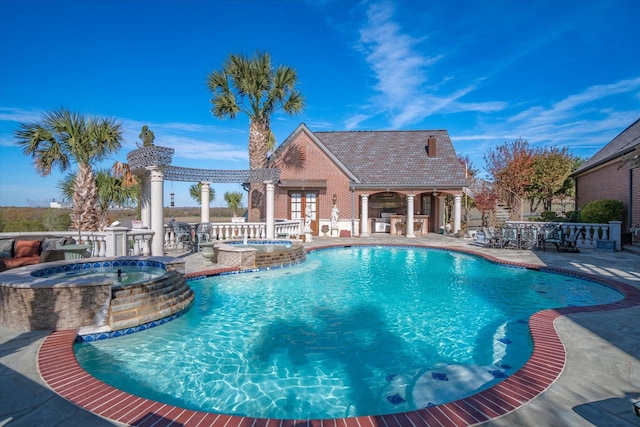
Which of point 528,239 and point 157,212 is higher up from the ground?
point 157,212

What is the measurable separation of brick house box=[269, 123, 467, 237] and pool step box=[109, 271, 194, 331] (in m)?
15.4

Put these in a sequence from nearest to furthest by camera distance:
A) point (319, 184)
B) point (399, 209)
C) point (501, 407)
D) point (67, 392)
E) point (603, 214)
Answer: point (501, 407), point (67, 392), point (603, 214), point (319, 184), point (399, 209)

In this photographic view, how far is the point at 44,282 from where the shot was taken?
564cm

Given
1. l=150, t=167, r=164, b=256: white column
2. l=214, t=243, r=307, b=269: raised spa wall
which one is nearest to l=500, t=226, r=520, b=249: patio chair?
l=214, t=243, r=307, b=269: raised spa wall

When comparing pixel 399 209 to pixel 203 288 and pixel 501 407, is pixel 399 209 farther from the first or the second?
pixel 501 407

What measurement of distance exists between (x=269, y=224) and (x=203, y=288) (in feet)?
24.2

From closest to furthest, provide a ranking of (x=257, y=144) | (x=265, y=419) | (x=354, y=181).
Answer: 1. (x=265, y=419)
2. (x=257, y=144)
3. (x=354, y=181)

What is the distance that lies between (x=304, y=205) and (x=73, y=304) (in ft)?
58.6

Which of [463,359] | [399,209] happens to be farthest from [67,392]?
[399,209]

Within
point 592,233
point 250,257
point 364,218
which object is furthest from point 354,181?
point 592,233

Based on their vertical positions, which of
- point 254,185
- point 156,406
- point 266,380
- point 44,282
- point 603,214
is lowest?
point 266,380

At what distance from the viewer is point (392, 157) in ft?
80.8

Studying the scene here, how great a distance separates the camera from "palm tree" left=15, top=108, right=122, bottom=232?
12531 mm

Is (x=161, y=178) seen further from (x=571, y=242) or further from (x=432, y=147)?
(x=432, y=147)
